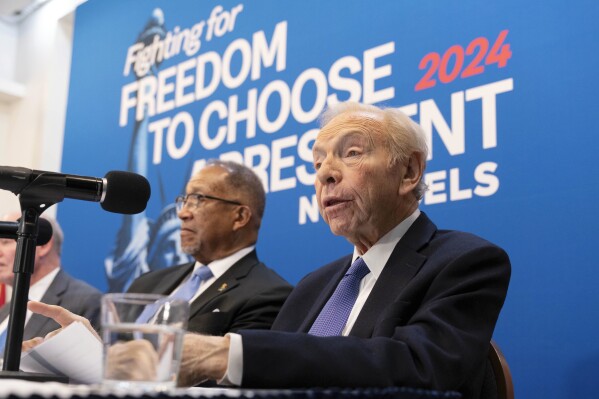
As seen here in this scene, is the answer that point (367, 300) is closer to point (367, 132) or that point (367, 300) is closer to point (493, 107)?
point (367, 132)

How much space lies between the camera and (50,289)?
11.4 ft

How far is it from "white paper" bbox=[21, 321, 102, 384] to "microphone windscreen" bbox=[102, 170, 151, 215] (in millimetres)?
290

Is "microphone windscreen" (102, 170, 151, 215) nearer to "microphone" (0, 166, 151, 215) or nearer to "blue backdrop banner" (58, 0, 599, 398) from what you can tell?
"microphone" (0, 166, 151, 215)

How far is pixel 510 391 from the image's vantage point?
1.70 meters

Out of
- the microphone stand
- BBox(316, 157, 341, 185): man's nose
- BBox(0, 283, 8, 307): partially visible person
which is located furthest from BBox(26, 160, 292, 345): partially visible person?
the microphone stand

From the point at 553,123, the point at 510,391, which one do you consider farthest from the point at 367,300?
the point at 553,123

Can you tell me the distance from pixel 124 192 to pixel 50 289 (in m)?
2.20

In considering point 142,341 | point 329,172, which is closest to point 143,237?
point 329,172

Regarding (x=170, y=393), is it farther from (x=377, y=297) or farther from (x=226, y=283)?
(x=226, y=283)

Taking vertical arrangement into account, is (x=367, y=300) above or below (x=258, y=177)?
below

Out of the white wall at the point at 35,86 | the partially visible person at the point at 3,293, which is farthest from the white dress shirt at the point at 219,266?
the white wall at the point at 35,86

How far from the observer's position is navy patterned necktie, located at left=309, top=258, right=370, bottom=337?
1844 millimetres

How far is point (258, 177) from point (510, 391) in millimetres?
1918

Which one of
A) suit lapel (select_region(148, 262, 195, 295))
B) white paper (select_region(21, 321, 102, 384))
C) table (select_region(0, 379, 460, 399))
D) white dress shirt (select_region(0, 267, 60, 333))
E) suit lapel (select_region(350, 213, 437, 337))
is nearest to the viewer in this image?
table (select_region(0, 379, 460, 399))
